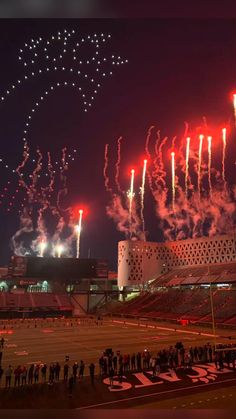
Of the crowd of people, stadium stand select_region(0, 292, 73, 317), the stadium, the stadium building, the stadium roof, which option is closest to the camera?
the crowd of people

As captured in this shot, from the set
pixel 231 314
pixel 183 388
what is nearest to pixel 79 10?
pixel 183 388

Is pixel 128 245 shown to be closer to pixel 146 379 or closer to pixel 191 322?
pixel 191 322

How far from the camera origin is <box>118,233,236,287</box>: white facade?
333 ft

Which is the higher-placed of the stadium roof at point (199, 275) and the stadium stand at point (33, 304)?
the stadium roof at point (199, 275)

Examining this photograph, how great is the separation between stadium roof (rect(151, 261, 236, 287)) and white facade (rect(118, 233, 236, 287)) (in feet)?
13.6

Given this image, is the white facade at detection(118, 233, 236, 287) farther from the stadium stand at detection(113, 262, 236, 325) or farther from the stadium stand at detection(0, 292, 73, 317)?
the stadium stand at detection(0, 292, 73, 317)

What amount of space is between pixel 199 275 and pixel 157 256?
23.4m

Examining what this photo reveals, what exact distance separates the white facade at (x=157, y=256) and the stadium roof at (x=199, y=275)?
4.15 metres

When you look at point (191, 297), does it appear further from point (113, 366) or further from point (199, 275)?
point (113, 366)

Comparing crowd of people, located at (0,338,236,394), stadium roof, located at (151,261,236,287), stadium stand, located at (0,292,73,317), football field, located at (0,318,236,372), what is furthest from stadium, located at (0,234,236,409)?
crowd of people, located at (0,338,236,394)

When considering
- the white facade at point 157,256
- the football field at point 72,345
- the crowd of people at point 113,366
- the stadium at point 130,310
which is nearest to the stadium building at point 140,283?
the white facade at point 157,256

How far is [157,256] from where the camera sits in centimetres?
10988

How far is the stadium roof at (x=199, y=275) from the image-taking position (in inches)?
3076

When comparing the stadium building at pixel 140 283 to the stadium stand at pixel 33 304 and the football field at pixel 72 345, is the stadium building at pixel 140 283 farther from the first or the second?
the football field at pixel 72 345
